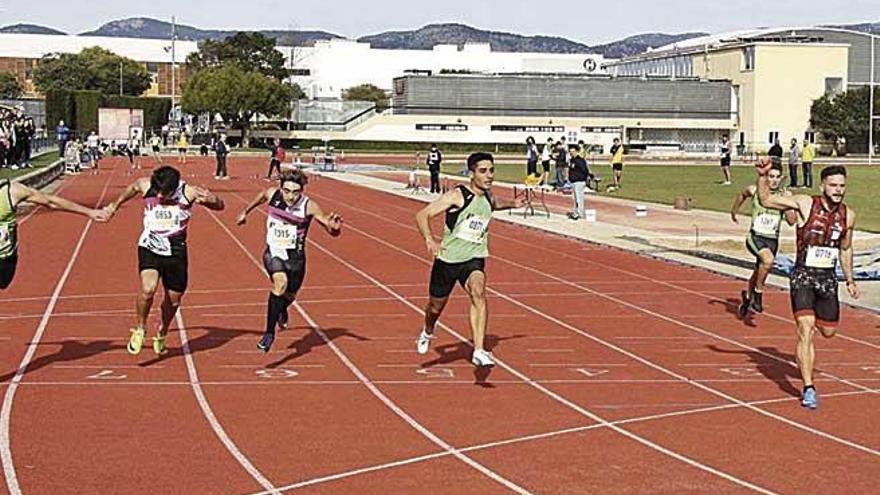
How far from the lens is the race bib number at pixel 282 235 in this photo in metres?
12.8

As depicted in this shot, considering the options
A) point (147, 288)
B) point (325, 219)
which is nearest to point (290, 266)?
point (325, 219)

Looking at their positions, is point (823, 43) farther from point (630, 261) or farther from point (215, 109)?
point (630, 261)

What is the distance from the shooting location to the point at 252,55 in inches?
4914

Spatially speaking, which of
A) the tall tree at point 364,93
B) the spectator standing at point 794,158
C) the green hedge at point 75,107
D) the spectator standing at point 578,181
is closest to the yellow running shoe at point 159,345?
the spectator standing at point 578,181

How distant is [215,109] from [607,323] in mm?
93048

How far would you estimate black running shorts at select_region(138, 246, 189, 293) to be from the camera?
12.4m

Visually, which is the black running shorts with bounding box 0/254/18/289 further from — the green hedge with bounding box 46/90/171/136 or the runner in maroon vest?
the green hedge with bounding box 46/90/171/136

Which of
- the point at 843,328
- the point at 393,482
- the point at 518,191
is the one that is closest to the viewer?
the point at 393,482

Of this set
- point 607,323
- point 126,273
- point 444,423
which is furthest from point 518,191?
point 444,423

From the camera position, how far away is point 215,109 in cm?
10619

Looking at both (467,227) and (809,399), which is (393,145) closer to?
(467,227)

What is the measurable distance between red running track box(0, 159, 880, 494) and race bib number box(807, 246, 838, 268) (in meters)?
1.05

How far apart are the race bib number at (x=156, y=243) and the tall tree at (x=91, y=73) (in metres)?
130

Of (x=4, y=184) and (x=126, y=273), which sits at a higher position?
(x=4, y=184)
